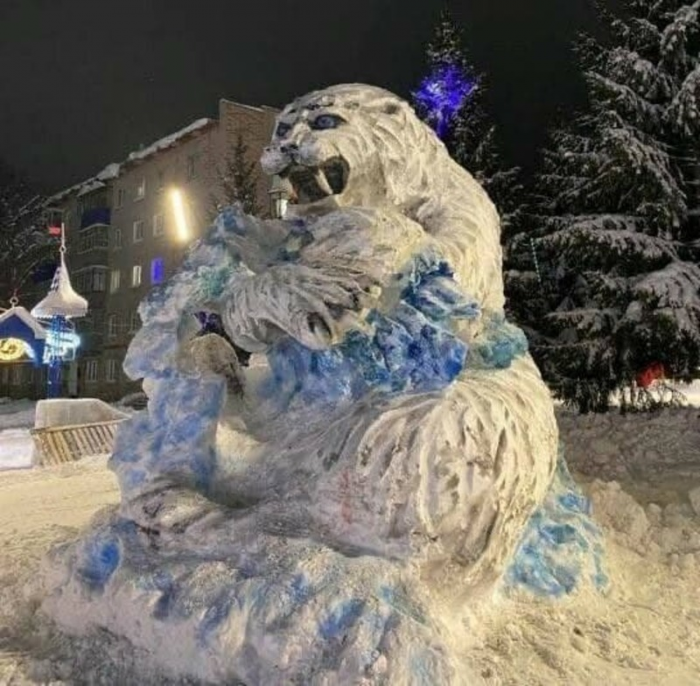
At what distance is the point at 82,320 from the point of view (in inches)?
1212

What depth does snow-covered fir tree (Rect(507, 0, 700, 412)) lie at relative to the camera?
403 inches

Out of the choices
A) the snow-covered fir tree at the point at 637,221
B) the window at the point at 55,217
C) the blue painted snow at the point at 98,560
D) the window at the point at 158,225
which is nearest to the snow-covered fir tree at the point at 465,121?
the snow-covered fir tree at the point at 637,221

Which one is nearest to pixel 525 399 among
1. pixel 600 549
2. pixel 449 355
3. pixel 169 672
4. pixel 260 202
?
pixel 449 355

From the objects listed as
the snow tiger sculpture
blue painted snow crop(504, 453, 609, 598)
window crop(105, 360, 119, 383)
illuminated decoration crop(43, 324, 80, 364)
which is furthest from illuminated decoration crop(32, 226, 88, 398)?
window crop(105, 360, 119, 383)

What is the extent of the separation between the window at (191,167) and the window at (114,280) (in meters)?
6.94

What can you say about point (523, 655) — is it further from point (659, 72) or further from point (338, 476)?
point (659, 72)

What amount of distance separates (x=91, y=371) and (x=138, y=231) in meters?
6.26

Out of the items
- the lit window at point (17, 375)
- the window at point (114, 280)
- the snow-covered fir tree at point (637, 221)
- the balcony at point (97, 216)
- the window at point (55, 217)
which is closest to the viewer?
the snow-covered fir tree at point (637, 221)

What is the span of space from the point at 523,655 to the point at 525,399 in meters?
0.78

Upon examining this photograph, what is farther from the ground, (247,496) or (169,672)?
(247,496)

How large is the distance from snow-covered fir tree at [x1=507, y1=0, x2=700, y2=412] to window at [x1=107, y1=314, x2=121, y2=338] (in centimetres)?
2167

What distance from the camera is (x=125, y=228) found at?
30.2 m

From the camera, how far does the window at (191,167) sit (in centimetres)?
2531

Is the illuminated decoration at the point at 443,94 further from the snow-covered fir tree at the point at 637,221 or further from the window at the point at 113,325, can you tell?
the window at the point at 113,325
